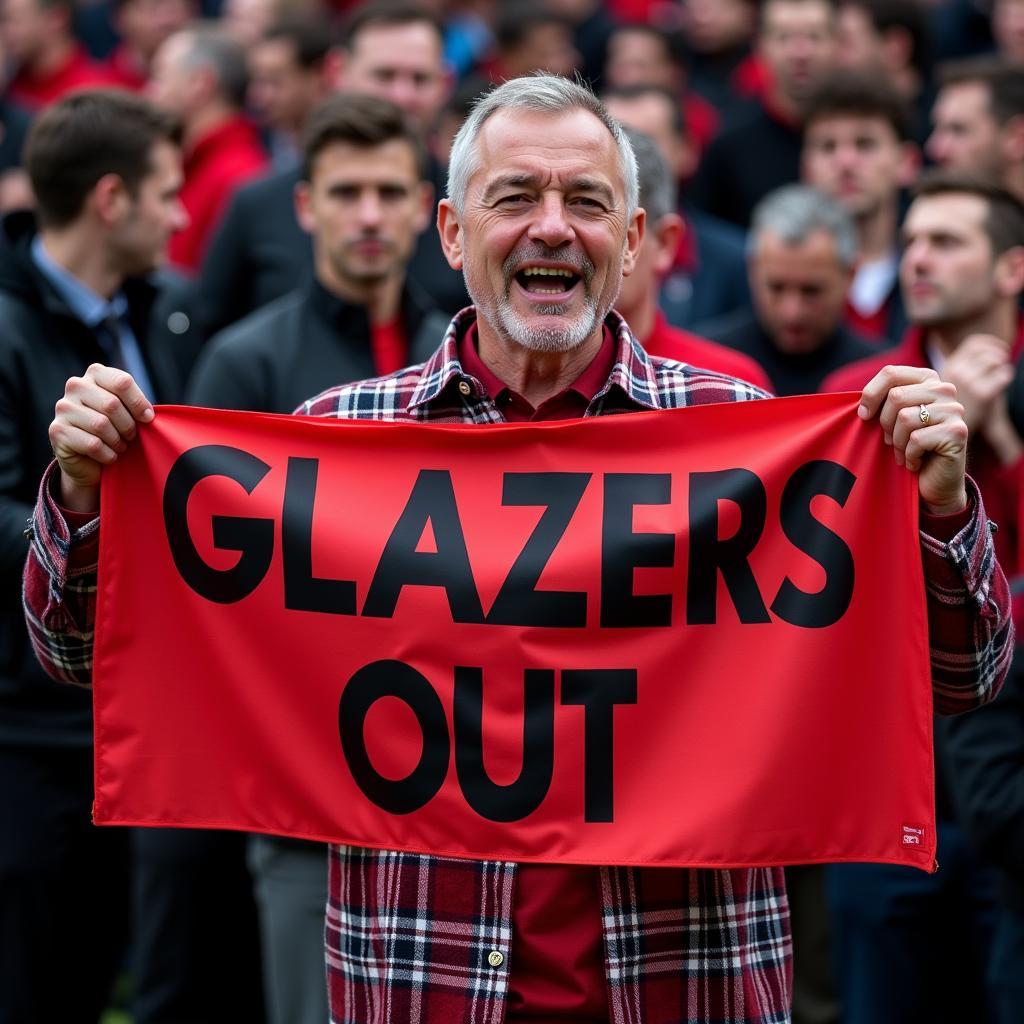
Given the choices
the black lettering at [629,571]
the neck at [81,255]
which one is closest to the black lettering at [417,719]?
the black lettering at [629,571]

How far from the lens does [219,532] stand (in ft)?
10.8

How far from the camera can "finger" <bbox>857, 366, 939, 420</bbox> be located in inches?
118

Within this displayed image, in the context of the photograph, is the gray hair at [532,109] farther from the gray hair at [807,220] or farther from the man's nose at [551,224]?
the gray hair at [807,220]

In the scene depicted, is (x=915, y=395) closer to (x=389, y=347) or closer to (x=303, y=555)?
(x=303, y=555)

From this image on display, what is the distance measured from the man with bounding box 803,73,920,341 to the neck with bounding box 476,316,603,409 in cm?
397

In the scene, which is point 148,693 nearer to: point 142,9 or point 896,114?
point 896,114

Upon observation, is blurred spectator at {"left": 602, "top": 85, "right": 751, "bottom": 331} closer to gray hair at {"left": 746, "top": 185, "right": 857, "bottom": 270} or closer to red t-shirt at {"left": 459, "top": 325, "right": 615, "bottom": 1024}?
gray hair at {"left": 746, "top": 185, "right": 857, "bottom": 270}

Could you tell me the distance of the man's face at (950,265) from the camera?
5.54 metres

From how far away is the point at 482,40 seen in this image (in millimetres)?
11336

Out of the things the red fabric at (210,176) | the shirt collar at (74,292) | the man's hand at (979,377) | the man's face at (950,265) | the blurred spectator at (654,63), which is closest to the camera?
the man's hand at (979,377)

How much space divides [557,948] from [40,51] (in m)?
8.49

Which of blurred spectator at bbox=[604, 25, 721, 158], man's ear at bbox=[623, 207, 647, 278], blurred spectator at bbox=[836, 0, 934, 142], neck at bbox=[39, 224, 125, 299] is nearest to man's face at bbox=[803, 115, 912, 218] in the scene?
blurred spectator at bbox=[836, 0, 934, 142]

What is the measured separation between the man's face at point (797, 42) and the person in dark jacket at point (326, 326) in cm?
342

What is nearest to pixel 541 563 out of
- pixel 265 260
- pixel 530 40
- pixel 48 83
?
pixel 265 260
